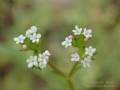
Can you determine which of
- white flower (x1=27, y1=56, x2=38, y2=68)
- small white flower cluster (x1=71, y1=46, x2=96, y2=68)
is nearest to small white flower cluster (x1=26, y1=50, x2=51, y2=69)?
white flower (x1=27, y1=56, x2=38, y2=68)

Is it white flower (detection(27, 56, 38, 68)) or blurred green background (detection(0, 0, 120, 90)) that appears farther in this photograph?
blurred green background (detection(0, 0, 120, 90))

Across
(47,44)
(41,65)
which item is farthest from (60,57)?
(41,65)

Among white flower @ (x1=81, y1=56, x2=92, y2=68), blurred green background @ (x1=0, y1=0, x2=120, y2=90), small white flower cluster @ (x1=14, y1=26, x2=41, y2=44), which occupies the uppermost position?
blurred green background @ (x1=0, y1=0, x2=120, y2=90)

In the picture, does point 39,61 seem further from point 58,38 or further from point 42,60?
point 58,38

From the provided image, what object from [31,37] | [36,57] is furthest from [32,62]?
[31,37]

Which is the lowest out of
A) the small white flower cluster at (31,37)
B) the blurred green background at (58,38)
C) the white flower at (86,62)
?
the white flower at (86,62)

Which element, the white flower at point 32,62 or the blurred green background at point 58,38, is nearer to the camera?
the white flower at point 32,62

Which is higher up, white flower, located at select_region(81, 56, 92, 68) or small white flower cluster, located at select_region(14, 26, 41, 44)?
small white flower cluster, located at select_region(14, 26, 41, 44)

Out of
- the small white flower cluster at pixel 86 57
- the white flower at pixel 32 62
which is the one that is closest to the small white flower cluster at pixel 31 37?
the white flower at pixel 32 62

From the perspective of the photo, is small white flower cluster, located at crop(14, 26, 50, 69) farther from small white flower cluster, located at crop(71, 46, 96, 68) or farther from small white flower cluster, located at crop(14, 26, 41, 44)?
small white flower cluster, located at crop(71, 46, 96, 68)

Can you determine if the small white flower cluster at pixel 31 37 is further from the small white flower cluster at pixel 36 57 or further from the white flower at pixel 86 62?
the white flower at pixel 86 62
